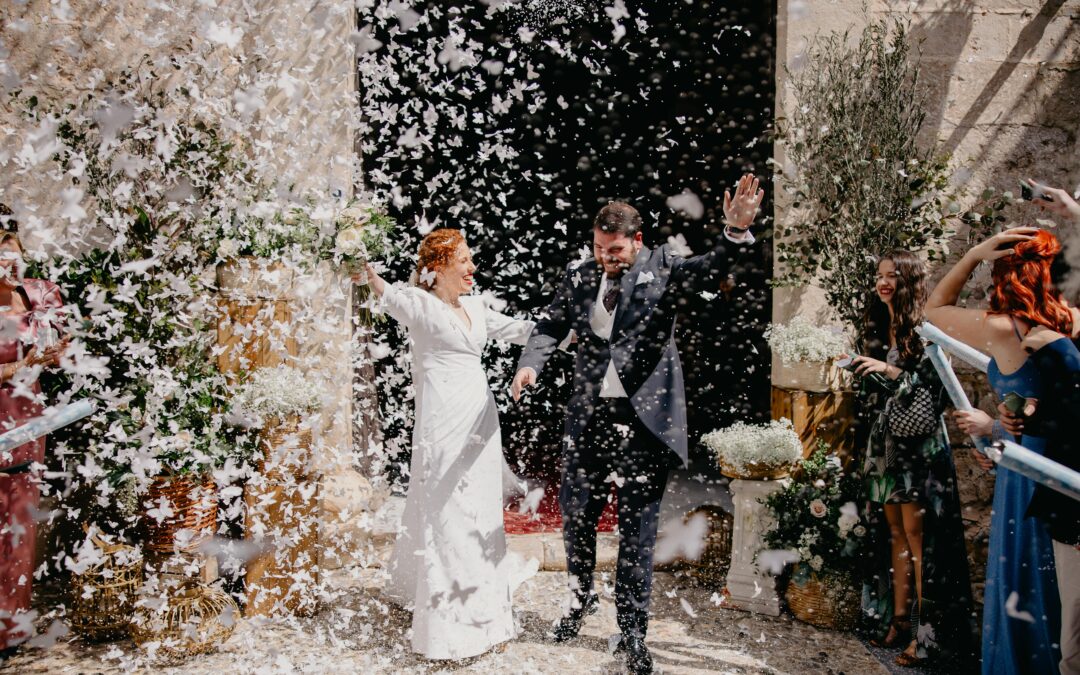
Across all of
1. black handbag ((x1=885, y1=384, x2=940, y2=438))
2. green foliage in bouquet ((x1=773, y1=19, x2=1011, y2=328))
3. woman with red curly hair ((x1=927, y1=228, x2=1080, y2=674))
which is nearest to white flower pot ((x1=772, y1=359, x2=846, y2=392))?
green foliage in bouquet ((x1=773, y1=19, x2=1011, y2=328))

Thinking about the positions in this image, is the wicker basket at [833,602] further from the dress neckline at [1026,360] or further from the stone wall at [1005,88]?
the dress neckline at [1026,360]

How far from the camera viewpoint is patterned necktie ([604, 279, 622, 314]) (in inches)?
140

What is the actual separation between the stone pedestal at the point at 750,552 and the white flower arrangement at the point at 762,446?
0.14 metres

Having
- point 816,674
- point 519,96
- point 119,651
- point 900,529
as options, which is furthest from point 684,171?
point 119,651

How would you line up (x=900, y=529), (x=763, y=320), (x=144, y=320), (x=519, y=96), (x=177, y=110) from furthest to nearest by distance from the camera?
(x=519, y=96) < (x=763, y=320) < (x=177, y=110) < (x=144, y=320) < (x=900, y=529)

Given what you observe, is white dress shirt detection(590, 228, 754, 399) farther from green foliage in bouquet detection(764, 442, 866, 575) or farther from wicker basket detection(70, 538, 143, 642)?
wicker basket detection(70, 538, 143, 642)

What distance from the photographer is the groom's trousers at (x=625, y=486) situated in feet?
11.1

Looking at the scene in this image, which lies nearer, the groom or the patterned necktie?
the groom

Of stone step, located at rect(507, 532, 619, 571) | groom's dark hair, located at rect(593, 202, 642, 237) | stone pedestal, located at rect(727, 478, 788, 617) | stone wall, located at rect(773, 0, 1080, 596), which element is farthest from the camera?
stone step, located at rect(507, 532, 619, 571)

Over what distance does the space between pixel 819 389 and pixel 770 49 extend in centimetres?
220

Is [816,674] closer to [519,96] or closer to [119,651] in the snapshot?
[119,651]

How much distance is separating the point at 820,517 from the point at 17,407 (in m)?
3.94

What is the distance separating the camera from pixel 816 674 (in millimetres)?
3387

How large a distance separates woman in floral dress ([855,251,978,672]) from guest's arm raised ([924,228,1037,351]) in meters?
0.35
